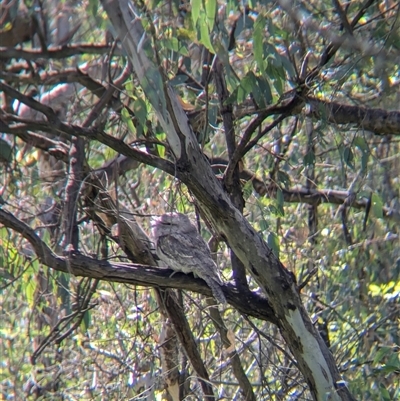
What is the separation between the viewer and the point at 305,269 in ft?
18.1

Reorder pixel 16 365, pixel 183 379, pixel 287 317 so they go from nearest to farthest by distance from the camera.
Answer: pixel 287 317 → pixel 183 379 → pixel 16 365

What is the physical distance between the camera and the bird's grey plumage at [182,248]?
3766mm

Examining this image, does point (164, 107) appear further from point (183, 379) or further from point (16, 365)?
point (16, 365)

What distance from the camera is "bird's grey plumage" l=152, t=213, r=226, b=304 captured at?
3766mm

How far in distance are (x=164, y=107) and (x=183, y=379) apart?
220 cm

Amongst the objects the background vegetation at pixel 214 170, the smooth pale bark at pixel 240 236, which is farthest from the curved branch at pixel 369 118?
the smooth pale bark at pixel 240 236

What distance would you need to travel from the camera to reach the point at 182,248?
4074 millimetres

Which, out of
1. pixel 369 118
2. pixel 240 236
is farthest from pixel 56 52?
pixel 369 118

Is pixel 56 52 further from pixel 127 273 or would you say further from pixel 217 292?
pixel 217 292

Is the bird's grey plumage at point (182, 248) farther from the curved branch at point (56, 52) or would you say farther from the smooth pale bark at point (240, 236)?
the curved branch at point (56, 52)

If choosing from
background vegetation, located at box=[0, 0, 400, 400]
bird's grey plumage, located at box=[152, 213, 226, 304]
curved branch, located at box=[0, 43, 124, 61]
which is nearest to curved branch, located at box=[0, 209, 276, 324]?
background vegetation, located at box=[0, 0, 400, 400]

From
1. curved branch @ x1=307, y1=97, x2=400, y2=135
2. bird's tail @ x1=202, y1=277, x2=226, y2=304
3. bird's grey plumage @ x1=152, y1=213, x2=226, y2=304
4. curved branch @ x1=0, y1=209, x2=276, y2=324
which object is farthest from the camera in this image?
curved branch @ x1=307, y1=97, x2=400, y2=135

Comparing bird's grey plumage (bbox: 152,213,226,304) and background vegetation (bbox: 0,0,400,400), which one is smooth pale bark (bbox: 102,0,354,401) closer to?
background vegetation (bbox: 0,0,400,400)

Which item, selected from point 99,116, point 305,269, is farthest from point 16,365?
point 99,116
